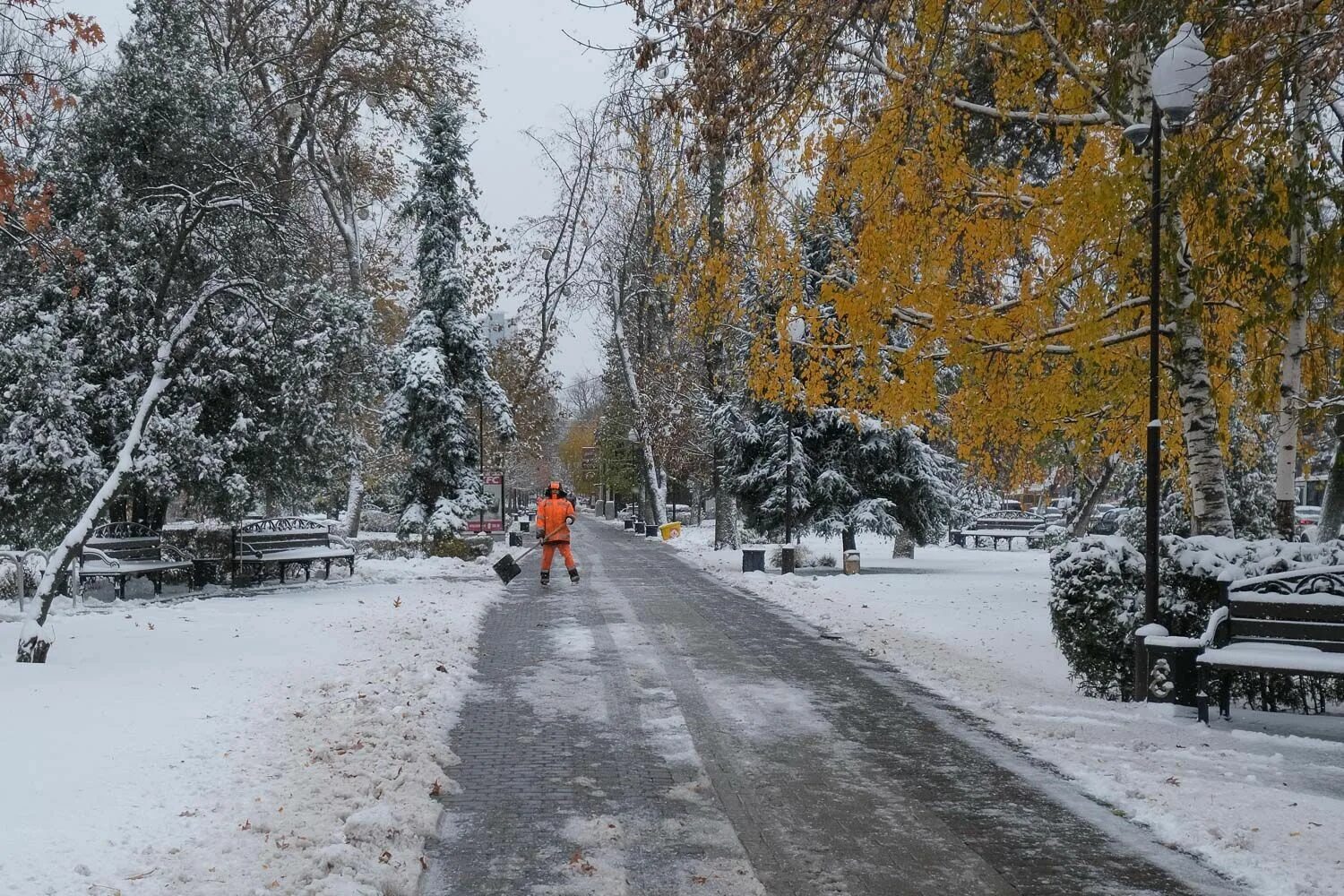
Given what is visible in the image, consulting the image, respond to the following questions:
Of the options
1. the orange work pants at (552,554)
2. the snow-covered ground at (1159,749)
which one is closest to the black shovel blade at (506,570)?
the orange work pants at (552,554)

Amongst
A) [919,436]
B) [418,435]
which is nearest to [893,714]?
[919,436]

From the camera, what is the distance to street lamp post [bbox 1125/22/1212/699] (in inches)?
268

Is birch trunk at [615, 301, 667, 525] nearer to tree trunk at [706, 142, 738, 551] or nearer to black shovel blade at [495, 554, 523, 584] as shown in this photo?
tree trunk at [706, 142, 738, 551]

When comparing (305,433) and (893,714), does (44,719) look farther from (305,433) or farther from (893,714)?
(305,433)

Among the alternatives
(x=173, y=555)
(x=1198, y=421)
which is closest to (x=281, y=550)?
(x=173, y=555)

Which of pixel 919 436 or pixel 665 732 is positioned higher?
pixel 919 436

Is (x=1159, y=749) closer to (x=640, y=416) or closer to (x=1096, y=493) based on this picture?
(x=1096, y=493)

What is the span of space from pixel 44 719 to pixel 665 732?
13.9ft

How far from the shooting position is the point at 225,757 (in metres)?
6.40

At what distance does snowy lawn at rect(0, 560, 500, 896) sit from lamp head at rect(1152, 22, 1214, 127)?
649cm

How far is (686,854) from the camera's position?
486 centimetres

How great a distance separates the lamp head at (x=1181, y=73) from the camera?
676 centimetres

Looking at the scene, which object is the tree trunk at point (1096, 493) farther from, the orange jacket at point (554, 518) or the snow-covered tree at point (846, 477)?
the orange jacket at point (554, 518)

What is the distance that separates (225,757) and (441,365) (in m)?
21.6
